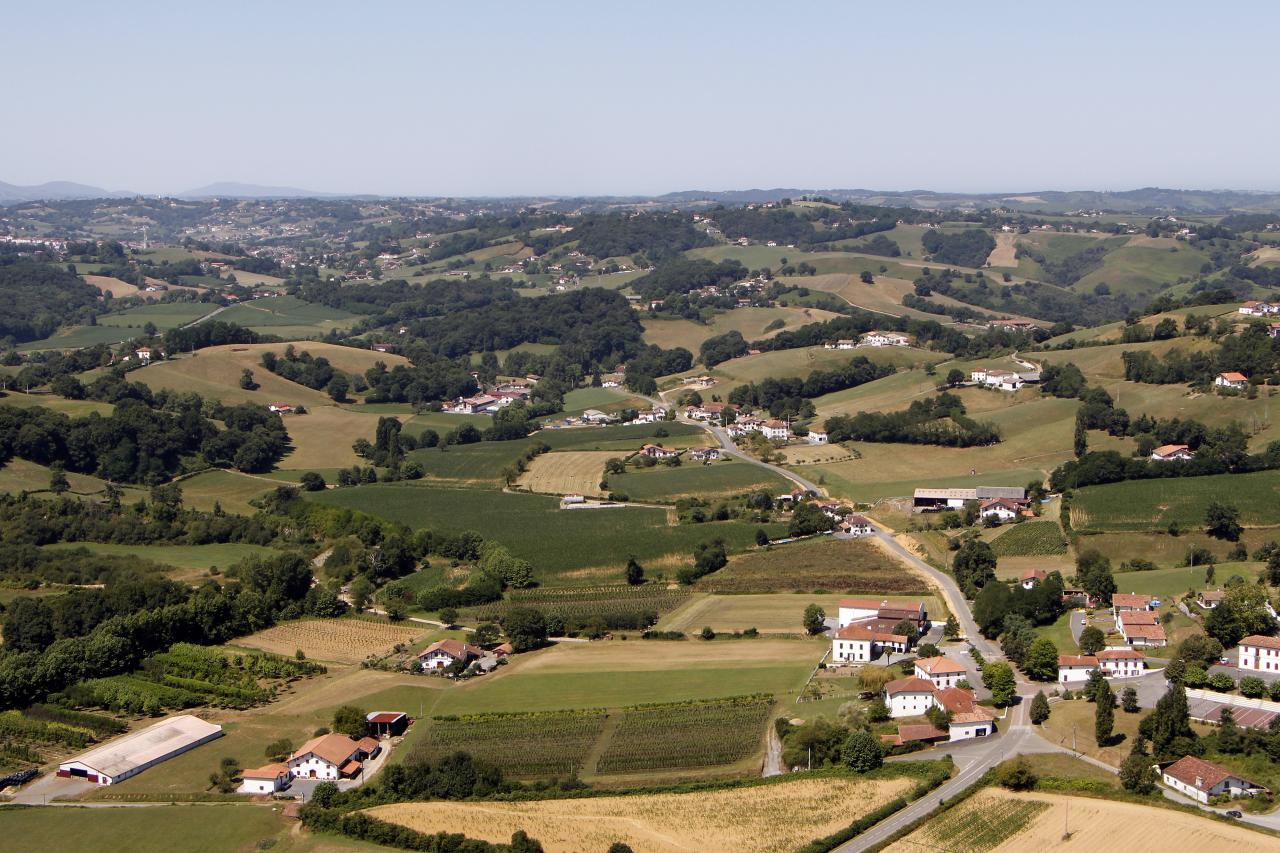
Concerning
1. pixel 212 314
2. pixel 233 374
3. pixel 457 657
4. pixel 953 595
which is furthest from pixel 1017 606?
pixel 212 314

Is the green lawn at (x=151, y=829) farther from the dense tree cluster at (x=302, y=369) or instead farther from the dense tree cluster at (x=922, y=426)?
the dense tree cluster at (x=302, y=369)

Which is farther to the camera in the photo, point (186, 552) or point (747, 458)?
point (747, 458)

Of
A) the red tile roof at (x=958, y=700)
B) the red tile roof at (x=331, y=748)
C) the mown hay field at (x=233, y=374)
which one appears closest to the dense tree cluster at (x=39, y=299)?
the mown hay field at (x=233, y=374)

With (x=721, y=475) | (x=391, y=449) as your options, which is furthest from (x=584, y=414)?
(x=721, y=475)

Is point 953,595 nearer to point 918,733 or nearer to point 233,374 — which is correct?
point 918,733

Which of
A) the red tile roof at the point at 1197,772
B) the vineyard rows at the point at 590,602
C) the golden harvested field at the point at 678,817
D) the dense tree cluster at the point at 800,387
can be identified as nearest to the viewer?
the golden harvested field at the point at 678,817
